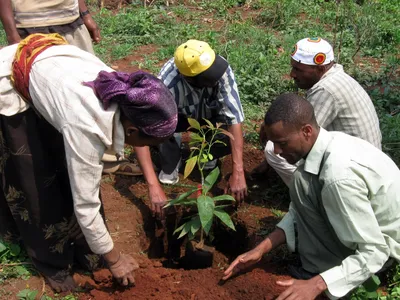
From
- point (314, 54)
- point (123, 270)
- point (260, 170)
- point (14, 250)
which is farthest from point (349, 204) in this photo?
point (14, 250)

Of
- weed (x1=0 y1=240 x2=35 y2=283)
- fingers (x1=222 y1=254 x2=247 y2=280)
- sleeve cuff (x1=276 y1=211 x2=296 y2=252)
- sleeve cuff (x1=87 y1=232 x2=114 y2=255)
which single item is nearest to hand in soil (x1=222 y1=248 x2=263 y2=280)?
fingers (x1=222 y1=254 x2=247 y2=280)

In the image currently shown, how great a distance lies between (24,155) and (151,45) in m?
4.34

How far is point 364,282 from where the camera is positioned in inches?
104

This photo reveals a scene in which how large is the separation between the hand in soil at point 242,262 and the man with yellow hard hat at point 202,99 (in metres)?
0.83

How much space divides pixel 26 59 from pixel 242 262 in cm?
156

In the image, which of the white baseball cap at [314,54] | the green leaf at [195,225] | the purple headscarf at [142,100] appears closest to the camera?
the purple headscarf at [142,100]

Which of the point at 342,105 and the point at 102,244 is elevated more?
the point at 342,105

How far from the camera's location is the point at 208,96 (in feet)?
12.8

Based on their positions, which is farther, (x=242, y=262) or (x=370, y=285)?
(x=242, y=262)

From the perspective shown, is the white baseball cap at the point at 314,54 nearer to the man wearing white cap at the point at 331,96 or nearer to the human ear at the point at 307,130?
the man wearing white cap at the point at 331,96

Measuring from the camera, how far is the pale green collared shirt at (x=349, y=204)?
2.38m

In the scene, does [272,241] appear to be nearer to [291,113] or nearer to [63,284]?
[291,113]

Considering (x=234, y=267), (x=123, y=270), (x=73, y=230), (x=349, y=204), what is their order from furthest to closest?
(x=73, y=230) < (x=234, y=267) < (x=123, y=270) < (x=349, y=204)

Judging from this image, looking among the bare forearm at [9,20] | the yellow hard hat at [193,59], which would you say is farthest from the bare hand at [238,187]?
the bare forearm at [9,20]
